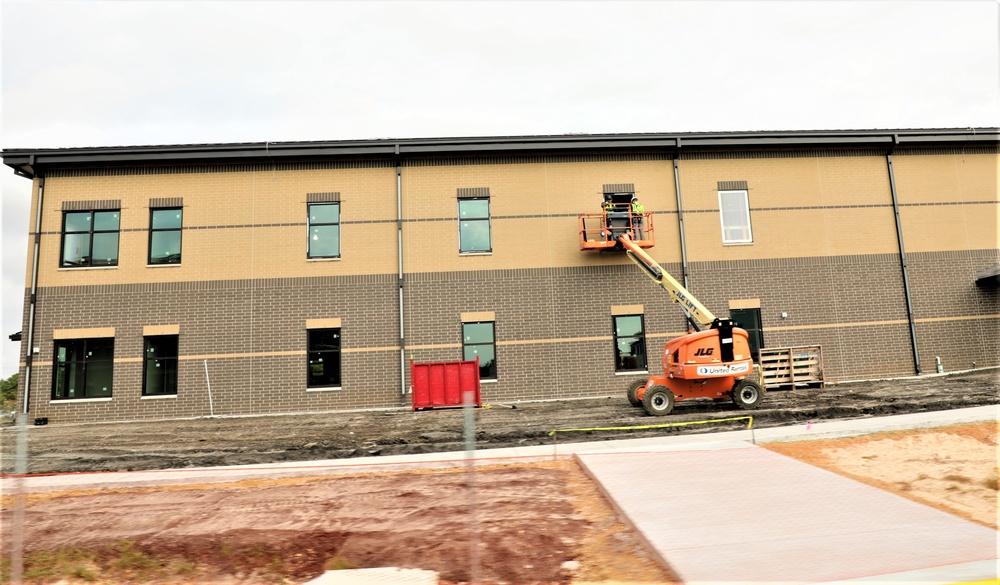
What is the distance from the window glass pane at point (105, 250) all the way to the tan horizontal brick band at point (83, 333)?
2209mm

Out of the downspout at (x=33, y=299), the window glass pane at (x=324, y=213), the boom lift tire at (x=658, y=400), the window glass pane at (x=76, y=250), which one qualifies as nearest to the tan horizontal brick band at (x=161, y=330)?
the window glass pane at (x=76, y=250)

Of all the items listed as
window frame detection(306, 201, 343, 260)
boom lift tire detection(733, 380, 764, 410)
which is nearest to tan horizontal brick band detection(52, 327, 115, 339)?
window frame detection(306, 201, 343, 260)

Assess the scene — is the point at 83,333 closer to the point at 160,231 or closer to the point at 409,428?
the point at 160,231

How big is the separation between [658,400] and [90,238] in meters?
18.8

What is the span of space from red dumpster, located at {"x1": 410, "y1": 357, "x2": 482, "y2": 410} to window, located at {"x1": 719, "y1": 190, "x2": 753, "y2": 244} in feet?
33.3

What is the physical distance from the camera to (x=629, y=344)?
20.0 metres

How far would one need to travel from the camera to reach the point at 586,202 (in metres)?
20.5

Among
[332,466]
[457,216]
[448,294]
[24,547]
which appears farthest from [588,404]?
[24,547]

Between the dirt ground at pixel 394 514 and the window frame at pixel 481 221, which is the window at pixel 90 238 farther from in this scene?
the window frame at pixel 481 221

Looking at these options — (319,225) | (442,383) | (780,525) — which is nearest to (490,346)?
(442,383)

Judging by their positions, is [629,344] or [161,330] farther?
[629,344]

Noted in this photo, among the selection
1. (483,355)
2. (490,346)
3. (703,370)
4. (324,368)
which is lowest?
(703,370)

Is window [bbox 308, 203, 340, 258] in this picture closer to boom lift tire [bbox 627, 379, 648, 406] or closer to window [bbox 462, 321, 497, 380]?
window [bbox 462, 321, 497, 380]

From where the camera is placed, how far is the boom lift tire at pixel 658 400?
14.3 meters
